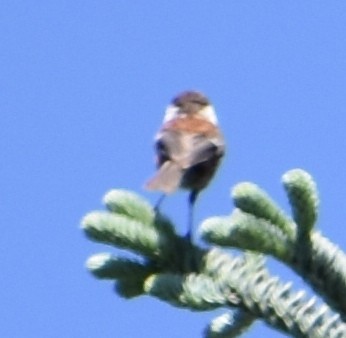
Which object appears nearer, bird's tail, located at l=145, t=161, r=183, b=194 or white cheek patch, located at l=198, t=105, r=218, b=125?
bird's tail, located at l=145, t=161, r=183, b=194

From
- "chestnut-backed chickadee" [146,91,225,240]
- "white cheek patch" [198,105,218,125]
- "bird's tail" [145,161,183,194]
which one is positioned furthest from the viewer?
"white cheek patch" [198,105,218,125]

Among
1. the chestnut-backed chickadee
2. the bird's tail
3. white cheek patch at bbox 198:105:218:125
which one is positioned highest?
white cheek patch at bbox 198:105:218:125

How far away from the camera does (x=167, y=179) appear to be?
4180 mm

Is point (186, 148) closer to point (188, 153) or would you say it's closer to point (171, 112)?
point (188, 153)

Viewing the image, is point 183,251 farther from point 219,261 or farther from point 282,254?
point 282,254

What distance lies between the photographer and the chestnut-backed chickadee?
4391 mm

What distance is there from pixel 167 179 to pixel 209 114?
1.42 meters

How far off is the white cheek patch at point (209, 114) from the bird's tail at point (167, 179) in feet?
2.56

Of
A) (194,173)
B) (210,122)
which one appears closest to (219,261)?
(194,173)

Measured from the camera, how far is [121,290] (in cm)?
250

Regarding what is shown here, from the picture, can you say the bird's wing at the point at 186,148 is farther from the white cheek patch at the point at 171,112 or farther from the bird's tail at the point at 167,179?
the white cheek patch at the point at 171,112

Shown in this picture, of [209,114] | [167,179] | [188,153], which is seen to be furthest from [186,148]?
[209,114]

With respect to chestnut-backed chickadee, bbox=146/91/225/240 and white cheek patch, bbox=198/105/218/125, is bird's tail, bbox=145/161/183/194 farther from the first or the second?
white cheek patch, bbox=198/105/218/125

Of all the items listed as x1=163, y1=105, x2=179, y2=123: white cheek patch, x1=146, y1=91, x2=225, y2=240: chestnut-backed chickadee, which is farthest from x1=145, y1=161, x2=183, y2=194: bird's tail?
x1=163, y1=105, x2=179, y2=123: white cheek patch
